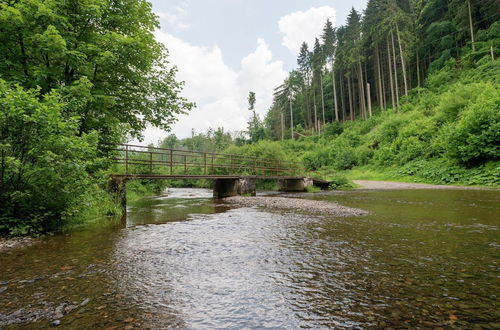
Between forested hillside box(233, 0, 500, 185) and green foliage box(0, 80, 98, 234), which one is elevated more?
forested hillside box(233, 0, 500, 185)

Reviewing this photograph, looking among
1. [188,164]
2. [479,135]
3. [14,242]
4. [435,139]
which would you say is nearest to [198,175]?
[188,164]

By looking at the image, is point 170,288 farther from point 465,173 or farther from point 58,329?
point 465,173

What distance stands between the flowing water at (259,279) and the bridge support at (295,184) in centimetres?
1748

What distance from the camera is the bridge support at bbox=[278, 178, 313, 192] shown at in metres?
24.2

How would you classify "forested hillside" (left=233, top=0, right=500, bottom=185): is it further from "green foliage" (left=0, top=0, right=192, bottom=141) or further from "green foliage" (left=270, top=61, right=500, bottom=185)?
"green foliage" (left=0, top=0, right=192, bottom=141)

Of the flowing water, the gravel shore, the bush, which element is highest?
the bush

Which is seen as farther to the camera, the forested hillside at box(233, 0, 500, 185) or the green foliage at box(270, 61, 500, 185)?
the forested hillside at box(233, 0, 500, 185)

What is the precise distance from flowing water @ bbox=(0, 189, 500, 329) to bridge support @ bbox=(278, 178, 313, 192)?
1748 centimetres

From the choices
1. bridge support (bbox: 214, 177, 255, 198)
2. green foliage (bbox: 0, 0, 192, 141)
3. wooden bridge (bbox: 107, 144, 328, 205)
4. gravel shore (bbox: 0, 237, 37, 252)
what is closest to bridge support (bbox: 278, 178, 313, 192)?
wooden bridge (bbox: 107, 144, 328, 205)

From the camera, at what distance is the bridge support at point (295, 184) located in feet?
79.5

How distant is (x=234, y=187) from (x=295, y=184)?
864 cm

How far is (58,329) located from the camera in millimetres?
2461

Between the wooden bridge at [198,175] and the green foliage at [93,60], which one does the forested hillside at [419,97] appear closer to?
the wooden bridge at [198,175]

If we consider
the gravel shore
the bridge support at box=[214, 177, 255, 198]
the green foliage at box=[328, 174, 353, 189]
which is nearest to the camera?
the gravel shore
